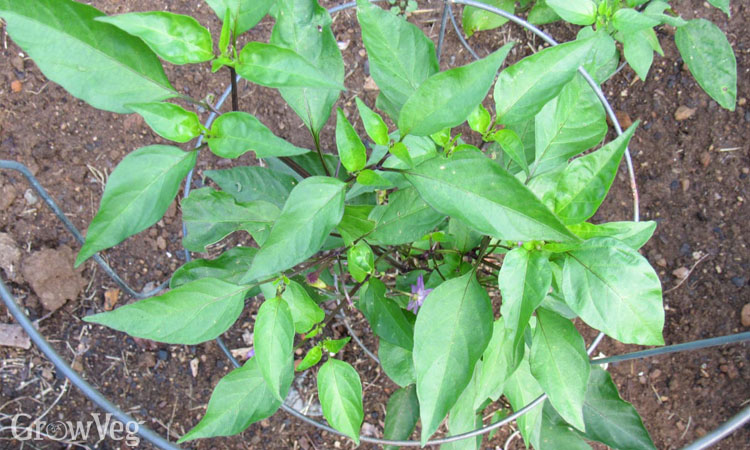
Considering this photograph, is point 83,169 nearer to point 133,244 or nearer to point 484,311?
point 133,244

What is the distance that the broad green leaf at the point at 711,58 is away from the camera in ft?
6.22

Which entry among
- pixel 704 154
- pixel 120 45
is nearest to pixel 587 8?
pixel 704 154

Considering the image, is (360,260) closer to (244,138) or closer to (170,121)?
(244,138)

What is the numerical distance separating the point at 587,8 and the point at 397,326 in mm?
1011

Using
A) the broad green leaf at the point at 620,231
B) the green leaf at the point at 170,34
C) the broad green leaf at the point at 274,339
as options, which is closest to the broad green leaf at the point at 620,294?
the broad green leaf at the point at 620,231

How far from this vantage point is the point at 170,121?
939 millimetres

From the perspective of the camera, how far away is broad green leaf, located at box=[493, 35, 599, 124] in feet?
2.85

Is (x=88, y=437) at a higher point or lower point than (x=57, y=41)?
lower

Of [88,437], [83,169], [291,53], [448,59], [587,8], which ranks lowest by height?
[88,437]

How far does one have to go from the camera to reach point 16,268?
1952 millimetres

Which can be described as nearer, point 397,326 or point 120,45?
point 120,45

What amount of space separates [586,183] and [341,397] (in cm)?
61

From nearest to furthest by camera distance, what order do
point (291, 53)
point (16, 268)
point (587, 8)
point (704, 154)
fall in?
1. point (291, 53)
2. point (587, 8)
3. point (16, 268)
4. point (704, 154)

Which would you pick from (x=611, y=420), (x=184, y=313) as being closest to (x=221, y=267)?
(x=184, y=313)
